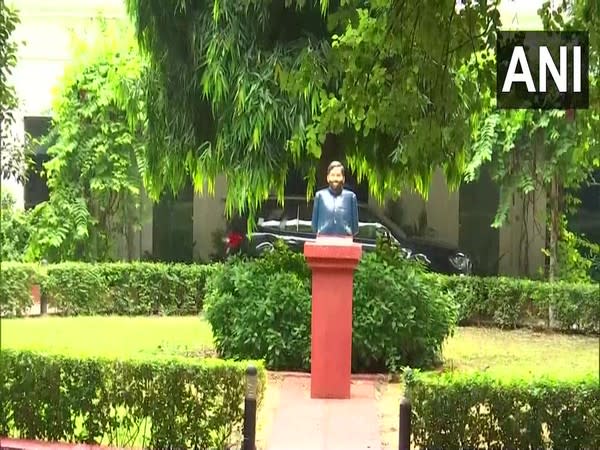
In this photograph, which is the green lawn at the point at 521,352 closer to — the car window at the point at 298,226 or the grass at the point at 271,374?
the grass at the point at 271,374

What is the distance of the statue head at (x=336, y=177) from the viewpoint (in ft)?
17.6

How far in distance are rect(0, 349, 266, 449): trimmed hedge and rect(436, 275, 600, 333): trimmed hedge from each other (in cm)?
190

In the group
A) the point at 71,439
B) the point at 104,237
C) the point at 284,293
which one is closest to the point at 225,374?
the point at 71,439

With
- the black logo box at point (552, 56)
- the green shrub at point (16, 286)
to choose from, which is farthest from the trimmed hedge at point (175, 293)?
the black logo box at point (552, 56)

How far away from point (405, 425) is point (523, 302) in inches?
82.7

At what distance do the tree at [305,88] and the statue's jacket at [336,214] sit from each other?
182 millimetres

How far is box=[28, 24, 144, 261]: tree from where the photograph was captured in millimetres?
5113

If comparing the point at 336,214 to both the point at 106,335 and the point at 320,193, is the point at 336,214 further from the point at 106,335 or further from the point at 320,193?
the point at 106,335

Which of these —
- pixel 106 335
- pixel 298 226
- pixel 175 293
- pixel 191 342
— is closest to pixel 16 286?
pixel 106 335

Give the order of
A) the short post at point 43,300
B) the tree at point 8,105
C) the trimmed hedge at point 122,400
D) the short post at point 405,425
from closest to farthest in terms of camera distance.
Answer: the short post at point 405,425, the trimmed hedge at point 122,400, the tree at point 8,105, the short post at point 43,300

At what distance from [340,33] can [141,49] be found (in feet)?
6.01

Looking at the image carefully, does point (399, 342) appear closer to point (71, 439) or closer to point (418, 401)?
point (418, 401)

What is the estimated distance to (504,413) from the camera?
4.09m

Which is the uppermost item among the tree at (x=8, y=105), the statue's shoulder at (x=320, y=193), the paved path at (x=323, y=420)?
the tree at (x=8, y=105)
